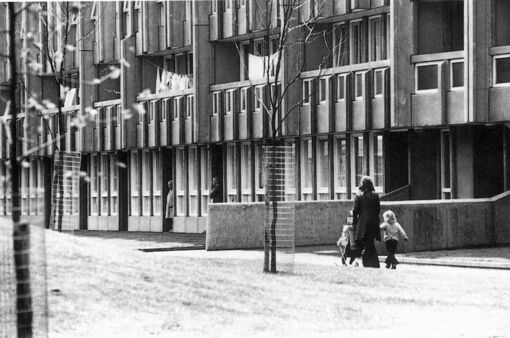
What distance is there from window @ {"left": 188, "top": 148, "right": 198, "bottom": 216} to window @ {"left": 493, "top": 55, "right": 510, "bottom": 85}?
19353mm

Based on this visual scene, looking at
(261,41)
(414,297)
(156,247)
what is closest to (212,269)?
(414,297)

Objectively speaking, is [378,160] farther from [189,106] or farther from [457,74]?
[189,106]

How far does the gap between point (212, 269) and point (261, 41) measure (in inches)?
1109

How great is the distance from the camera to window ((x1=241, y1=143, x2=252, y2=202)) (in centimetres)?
5162

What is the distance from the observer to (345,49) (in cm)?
4584

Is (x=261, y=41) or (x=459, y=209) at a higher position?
(x=261, y=41)

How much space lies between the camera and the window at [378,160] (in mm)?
43688

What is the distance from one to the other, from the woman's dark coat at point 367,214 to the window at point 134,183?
106 ft

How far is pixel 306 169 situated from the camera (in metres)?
48.3

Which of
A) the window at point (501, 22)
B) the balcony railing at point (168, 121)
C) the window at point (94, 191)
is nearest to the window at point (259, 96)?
the balcony railing at point (168, 121)

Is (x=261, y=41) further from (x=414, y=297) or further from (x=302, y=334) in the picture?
(x=302, y=334)

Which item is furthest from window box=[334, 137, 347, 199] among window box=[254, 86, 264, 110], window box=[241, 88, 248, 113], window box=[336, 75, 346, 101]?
window box=[241, 88, 248, 113]

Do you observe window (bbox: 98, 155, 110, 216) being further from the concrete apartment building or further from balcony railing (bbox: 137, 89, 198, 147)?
balcony railing (bbox: 137, 89, 198, 147)

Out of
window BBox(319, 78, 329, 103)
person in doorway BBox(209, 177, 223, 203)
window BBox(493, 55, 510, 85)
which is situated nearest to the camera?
window BBox(493, 55, 510, 85)
